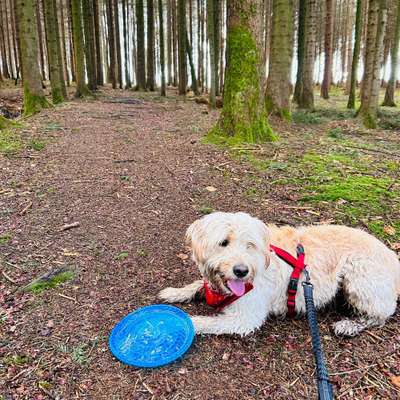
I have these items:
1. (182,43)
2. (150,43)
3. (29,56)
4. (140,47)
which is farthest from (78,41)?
(140,47)

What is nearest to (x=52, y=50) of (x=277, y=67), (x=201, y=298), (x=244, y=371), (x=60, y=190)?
(x=277, y=67)

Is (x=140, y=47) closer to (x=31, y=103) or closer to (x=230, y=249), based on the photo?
(x=31, y=103)

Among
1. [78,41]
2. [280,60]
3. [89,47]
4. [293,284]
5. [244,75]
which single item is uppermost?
[89,47]

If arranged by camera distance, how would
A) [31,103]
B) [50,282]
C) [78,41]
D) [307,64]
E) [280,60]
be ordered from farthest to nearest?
[78,41]
[307,64]
[31,103]
[280,60]
[50,282]

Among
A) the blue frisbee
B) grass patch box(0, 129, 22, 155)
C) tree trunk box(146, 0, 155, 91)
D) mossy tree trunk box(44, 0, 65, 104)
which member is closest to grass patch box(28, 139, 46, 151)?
grass patch box(0, 129, 22, 155)

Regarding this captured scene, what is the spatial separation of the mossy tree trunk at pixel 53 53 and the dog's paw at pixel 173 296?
1434 cm

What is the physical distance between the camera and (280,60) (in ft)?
36.9

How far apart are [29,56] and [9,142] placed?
545 cm

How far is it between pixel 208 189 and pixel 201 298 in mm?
2949

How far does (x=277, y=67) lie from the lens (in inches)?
449

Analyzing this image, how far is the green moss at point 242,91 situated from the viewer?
8.36 m

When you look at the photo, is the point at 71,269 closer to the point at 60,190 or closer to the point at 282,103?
the point at 60,190

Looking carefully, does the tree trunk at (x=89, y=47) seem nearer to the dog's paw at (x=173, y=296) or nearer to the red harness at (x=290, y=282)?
the dog's paw at (x=173, y=296)

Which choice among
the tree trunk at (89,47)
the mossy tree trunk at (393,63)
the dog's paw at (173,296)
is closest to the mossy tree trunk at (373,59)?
the mossy tree trunk at (393,63)
